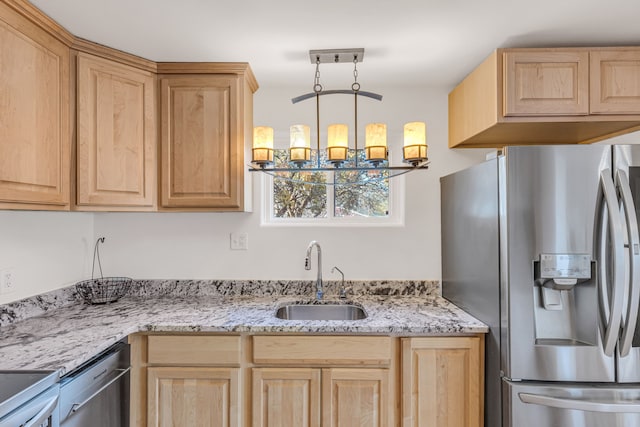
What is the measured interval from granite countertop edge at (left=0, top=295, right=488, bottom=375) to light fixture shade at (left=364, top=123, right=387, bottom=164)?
2.68ft

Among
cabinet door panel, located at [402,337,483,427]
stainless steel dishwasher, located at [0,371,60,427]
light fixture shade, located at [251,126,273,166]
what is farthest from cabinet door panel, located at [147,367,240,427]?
light fixture shade, located at [251,126,273,166]

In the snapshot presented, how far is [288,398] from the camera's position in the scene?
1751 mm

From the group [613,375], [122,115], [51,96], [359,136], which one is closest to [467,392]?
[613,375]

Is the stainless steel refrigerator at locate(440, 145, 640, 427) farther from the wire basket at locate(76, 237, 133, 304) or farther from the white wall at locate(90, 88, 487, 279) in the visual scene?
the wire basket at locate(76, 237, 133, 304)

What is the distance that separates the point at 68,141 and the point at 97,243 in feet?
2.85

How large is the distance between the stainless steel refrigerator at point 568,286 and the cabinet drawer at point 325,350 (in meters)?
0.53

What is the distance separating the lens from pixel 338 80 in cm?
229

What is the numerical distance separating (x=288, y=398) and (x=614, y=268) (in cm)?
147

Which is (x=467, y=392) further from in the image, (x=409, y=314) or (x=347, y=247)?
(x=347, y=247)

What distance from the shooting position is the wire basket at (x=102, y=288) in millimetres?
2174

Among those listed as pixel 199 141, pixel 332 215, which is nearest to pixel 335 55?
pixel 199 141

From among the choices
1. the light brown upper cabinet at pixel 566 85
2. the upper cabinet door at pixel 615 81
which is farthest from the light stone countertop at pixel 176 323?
the upper cabinet door at pixel 615 81

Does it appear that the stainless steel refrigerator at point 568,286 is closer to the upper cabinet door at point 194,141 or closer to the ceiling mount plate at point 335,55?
the ceiling mount plate at point 335,55

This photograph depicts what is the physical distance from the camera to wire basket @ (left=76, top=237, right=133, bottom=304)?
2174mm
